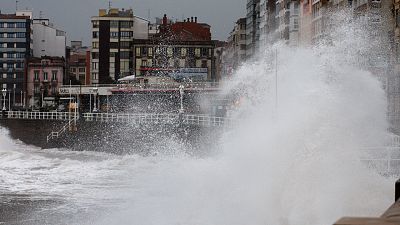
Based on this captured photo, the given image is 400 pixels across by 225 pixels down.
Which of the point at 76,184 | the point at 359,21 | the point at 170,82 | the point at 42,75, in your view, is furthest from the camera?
the point at 42,75

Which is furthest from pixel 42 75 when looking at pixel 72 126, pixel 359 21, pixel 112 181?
pixel 112 181

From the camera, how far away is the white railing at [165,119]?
44.8 metres

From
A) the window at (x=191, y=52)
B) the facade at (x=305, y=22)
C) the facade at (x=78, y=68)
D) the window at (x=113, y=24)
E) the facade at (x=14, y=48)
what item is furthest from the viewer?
the facade at (x=78, y=68)

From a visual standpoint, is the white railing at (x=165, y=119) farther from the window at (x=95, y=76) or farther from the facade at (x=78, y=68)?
the facade at (x=78, y=68)

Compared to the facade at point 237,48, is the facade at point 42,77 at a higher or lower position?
lower

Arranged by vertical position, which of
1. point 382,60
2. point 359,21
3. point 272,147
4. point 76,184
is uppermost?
point 359,21

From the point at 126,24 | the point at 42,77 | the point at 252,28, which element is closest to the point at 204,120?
the point at 252,28

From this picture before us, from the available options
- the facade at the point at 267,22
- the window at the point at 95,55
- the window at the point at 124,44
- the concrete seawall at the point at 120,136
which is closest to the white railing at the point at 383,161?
the concrete seawall at the point at 120,136

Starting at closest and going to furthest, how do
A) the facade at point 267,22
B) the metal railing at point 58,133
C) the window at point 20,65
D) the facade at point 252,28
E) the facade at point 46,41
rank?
the metal railing at point 58,133
the facade at point 267,22
the facade at point 252,28
the window at point 20,65
the facade at point 46,41

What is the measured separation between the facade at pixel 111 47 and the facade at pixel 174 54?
1.73m

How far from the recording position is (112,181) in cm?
2755

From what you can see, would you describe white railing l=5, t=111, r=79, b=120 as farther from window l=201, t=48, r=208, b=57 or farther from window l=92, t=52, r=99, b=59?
window l=201, t=48, r=208, b=57

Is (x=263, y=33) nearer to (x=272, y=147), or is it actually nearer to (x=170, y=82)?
(x=170, y=82)

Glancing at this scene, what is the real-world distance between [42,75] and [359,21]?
57698mm
